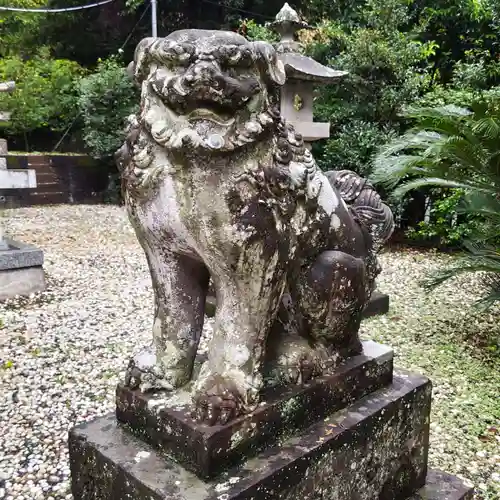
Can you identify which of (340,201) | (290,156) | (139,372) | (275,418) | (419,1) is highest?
(419,1)

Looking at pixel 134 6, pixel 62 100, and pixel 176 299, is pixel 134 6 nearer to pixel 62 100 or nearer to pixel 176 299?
pixel 62 100

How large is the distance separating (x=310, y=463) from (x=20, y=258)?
448 cm

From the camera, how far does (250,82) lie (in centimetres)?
142

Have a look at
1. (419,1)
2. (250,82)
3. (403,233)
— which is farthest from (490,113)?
(419,1)

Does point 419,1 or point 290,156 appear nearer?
point 290,156

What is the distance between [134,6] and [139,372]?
43.9 feet

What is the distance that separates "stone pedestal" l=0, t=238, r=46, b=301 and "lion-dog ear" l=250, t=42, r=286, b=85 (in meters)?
4.55

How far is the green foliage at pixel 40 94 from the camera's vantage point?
1260 cm

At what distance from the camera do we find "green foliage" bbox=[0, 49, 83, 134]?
1260 cm

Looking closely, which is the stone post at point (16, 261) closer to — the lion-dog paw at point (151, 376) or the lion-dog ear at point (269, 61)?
the lion-dog paw at point (151, 376)

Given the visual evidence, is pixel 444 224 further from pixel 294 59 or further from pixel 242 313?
pixel 242 313

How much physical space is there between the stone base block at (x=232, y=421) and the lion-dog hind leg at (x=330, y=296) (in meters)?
0.13

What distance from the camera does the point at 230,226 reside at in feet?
4.94

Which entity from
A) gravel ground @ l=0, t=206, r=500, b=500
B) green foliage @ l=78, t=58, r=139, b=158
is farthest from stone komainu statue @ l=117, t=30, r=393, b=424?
green foliage @ l=78, t=58, r=139, b=158
